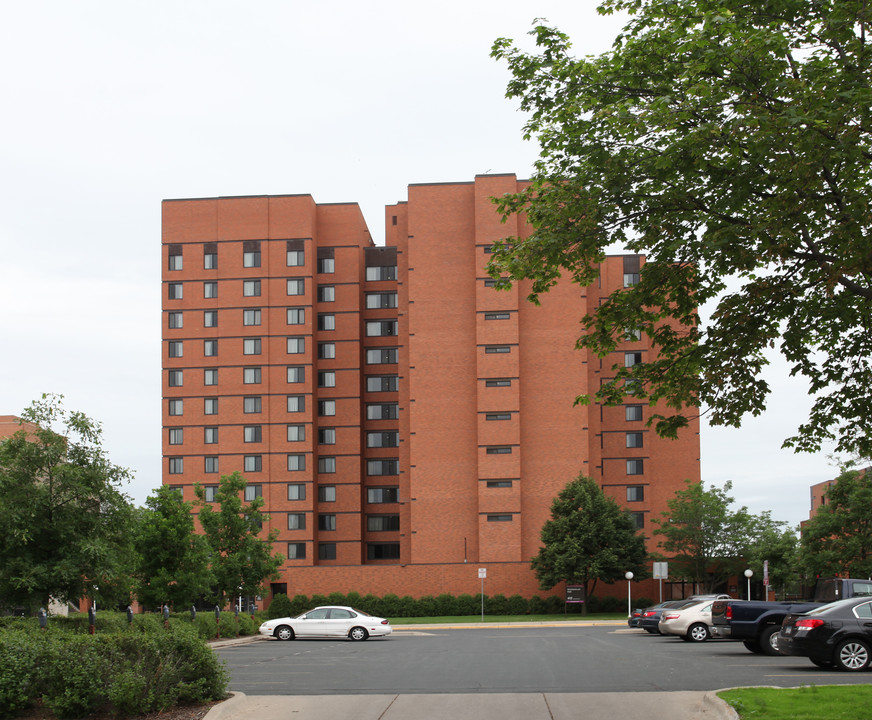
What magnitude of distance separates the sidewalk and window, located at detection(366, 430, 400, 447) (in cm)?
6786

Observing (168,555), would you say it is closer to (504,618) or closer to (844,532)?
(504,618)

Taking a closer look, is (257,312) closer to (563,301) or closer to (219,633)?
(563,301)

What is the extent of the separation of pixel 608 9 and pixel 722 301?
Answer: 191 inches

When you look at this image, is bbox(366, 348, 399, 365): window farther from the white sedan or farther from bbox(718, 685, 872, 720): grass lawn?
bbox(718, 685, 872, 720): grass lawn

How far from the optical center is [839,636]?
1811 cm

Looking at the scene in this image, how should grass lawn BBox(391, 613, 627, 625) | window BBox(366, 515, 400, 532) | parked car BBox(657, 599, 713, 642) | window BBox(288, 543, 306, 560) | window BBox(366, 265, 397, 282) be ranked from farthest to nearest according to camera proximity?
1. window BBox(366, 265, 397, 282)
2. window BBox(366, 515, 400, 532)
3. window BBox(288, 543, 306, 560)
4. grass lawn BBox(391, 613, 627, 625)
5. parked car BBox(657, 599, 713, 642)

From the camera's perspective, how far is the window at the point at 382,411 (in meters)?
83.6

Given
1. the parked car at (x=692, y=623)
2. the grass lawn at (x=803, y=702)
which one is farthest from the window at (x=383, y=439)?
the grass lawn at (x=803, y=702)

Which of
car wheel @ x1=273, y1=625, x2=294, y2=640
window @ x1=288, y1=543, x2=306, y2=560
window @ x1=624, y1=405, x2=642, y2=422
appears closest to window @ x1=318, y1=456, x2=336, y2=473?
window @ x1=288, y1=543, x2=306, y2=560

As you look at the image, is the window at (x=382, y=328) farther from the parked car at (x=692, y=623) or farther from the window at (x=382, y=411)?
the parked car at (x=692, y=623)

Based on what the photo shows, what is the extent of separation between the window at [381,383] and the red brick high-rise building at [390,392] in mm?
123

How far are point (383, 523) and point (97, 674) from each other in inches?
2788

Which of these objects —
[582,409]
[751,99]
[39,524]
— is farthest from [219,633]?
[582,409]

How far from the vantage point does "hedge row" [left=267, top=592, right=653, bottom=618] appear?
66875 mm
